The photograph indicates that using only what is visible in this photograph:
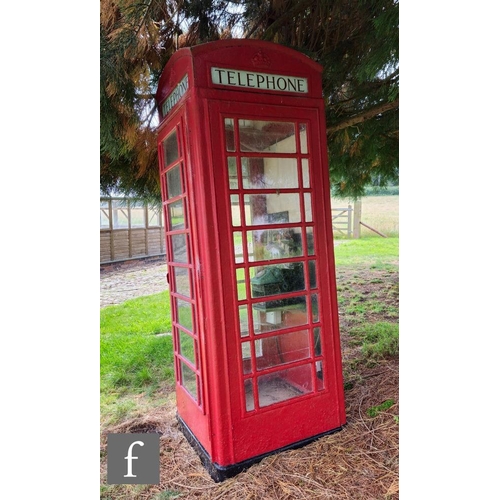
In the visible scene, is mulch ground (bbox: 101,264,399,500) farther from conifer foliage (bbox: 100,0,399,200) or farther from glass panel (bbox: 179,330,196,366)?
conifer foliage (bbox: 100,0,399,200)

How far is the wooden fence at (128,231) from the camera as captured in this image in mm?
2684

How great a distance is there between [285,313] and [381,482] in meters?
0.83

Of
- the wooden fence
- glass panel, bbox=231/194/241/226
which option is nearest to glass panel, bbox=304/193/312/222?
glass panel, bbox=231/194/241/226

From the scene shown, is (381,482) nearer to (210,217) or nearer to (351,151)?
(210,217)

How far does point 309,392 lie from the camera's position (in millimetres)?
1995

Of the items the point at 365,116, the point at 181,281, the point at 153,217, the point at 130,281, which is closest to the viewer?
the point at 181,281

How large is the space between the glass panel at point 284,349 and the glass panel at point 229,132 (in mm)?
942

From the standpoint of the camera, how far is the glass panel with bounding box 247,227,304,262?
1.90m

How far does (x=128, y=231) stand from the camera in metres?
2.77

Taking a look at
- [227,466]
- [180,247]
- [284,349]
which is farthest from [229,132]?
[227,466]

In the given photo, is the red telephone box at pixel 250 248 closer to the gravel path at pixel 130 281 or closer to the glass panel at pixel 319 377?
the glass panel at pixel 319 377

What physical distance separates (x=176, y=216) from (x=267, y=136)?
621 mm

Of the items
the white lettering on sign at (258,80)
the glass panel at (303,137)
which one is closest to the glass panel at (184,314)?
the glass panel at (303,137)

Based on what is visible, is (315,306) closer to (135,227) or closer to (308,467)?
(308,467)
